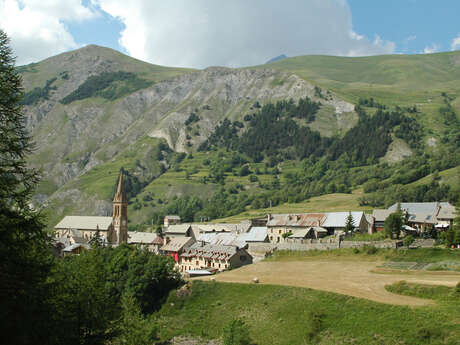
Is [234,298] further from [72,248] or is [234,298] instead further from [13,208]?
[72,248]

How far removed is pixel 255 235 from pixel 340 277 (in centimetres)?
4319

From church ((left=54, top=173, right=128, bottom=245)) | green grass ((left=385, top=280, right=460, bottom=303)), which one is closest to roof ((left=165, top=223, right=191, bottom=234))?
church ((left=54, top=173, right=128, bottom=245))

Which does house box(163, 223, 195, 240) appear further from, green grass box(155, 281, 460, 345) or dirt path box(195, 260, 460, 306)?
green grass box(155, 281, 460, 345)

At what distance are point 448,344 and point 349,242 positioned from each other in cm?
4249

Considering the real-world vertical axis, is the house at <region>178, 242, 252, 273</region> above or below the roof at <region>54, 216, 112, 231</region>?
below

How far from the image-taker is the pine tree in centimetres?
1936

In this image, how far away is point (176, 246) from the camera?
11538 cm

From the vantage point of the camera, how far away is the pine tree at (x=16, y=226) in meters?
19.4

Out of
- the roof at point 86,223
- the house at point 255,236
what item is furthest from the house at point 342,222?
the roof at point 86,223

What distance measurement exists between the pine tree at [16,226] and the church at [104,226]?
106319 mm

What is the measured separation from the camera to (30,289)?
20047mm

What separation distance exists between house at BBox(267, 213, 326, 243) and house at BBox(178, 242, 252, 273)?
44.2 feet

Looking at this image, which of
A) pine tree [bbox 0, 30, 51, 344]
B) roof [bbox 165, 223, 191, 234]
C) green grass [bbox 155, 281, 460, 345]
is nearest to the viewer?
pine tree [bbox 0, 30, 51, 344]

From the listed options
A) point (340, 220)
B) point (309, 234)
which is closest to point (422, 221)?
point (340, 220)
